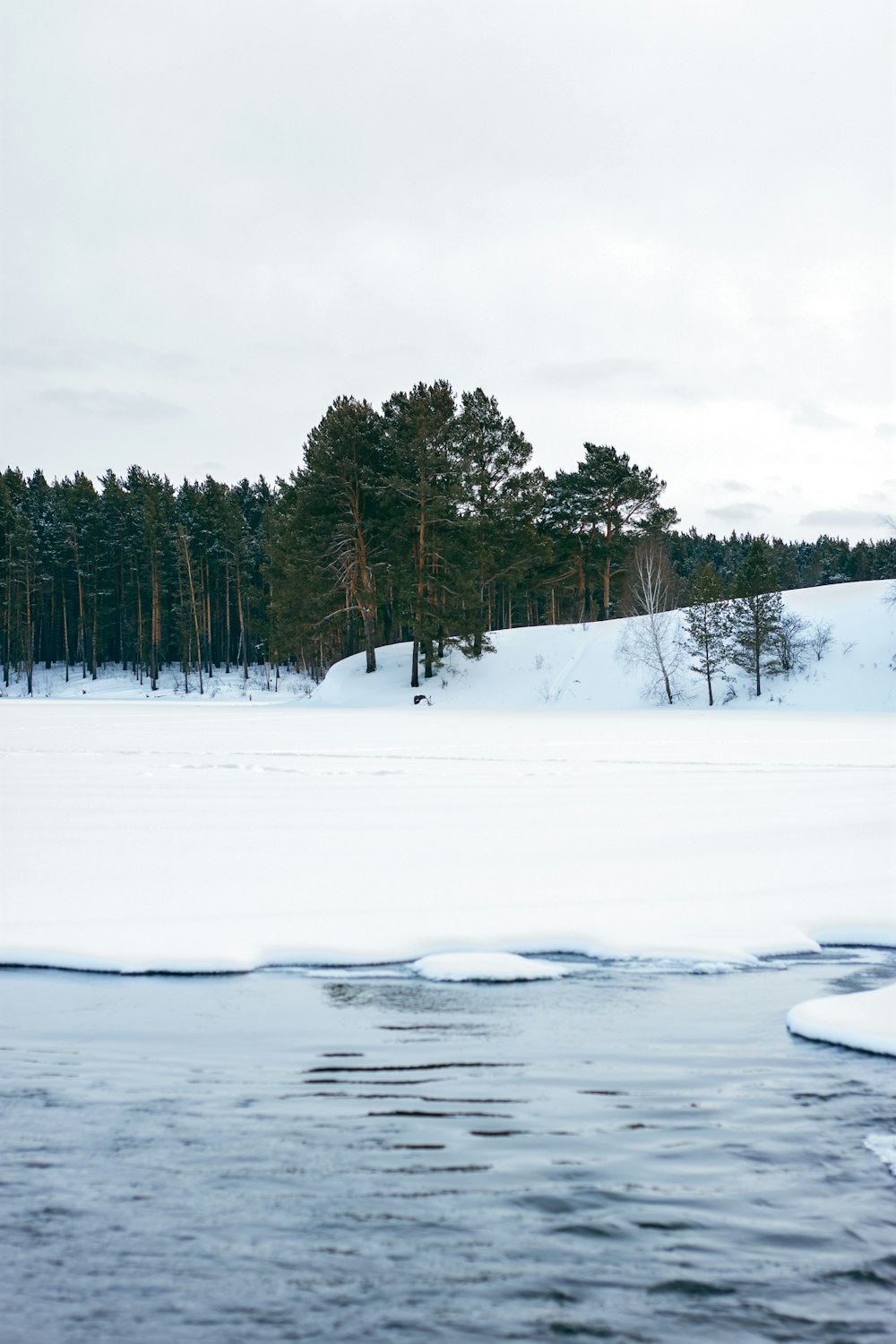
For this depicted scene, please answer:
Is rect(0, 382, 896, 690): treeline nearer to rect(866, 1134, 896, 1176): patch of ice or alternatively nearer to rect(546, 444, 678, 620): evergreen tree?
rect(546, 444, 678, 620): evergreen tree

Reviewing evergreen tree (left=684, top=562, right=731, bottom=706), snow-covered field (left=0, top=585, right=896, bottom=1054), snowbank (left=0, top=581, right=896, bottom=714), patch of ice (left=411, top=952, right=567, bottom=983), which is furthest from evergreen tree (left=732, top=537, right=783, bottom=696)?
patch of ice (left=411, top=952, right=567, bottom=983)

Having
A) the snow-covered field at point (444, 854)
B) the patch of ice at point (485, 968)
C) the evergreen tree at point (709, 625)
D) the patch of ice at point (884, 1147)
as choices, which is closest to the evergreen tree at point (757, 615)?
the evergreen tree at point (709, 625)

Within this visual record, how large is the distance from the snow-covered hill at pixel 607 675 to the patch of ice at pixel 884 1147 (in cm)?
3773

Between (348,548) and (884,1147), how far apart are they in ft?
147

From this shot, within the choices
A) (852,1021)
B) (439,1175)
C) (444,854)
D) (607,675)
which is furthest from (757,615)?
(439,1175)

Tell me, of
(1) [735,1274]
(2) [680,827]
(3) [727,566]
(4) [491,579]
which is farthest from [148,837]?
(3) [727,566]

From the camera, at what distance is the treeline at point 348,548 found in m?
44.6

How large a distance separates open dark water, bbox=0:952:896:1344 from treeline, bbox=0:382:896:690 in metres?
39.0

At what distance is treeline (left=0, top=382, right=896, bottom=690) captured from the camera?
44.6m

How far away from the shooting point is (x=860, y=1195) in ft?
10.8

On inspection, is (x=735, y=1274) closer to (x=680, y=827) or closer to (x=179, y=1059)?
(x=179, y=1059)

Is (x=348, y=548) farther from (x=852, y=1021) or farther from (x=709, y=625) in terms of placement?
(x=852, y=1021)

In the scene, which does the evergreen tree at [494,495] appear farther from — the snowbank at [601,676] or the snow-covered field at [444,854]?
the snow-covered field at [444,854]

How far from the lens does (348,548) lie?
47.5 m
